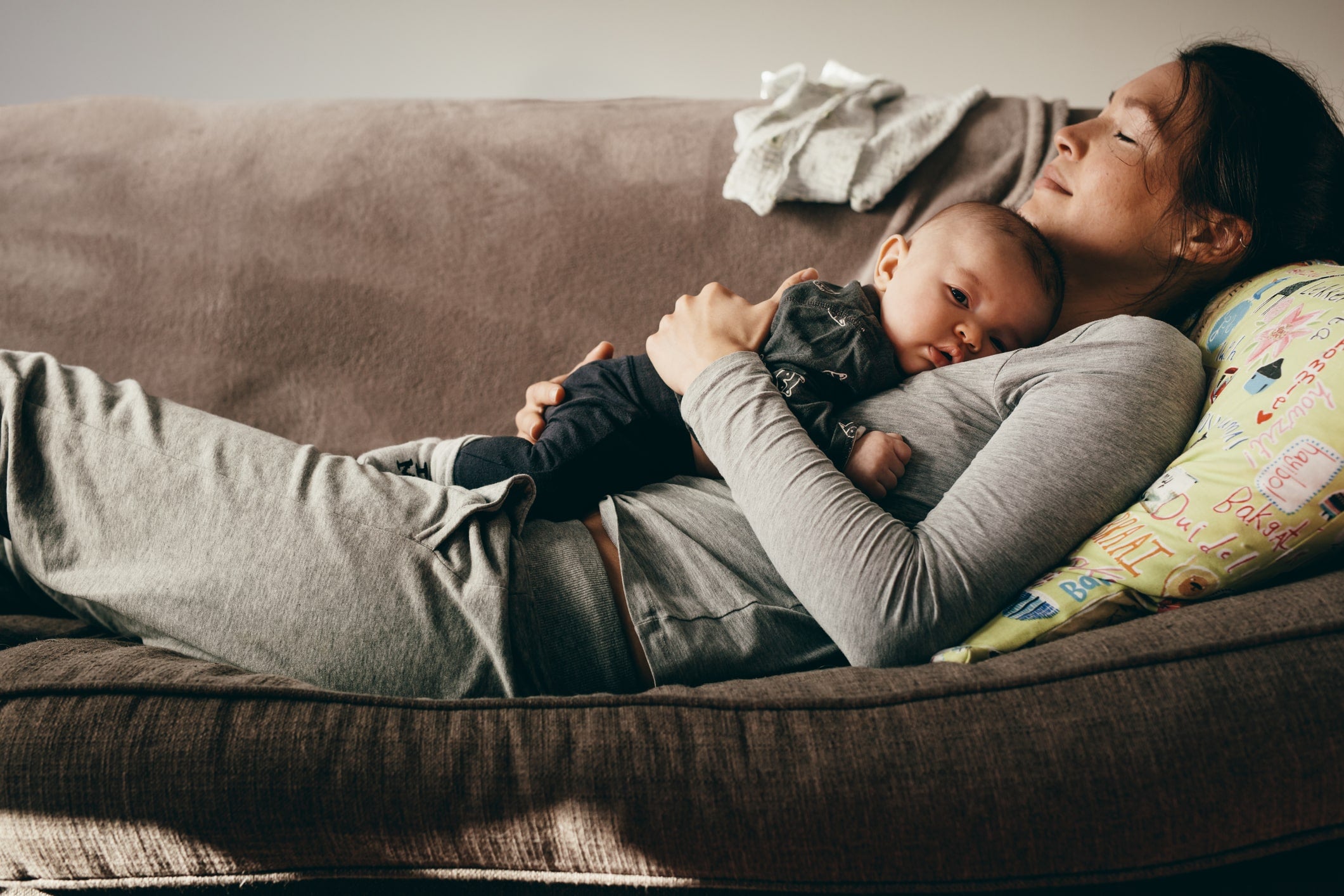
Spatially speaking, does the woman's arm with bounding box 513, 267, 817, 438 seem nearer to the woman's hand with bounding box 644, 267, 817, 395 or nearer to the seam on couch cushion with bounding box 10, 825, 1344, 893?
the woman's hand with bounding box 644, 267, 817, 395

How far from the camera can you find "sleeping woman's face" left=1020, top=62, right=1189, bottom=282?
1064mm

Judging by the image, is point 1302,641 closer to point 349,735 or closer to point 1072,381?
point 1072,381

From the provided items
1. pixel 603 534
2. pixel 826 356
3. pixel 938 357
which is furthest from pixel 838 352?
pixel 603 534

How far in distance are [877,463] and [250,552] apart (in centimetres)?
70

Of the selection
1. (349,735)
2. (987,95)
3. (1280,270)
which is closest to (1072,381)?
(1280,270)

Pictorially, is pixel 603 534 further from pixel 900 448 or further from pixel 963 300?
pixel 963 300

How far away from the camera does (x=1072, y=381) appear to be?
33.9 inches

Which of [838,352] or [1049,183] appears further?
[1049,183]

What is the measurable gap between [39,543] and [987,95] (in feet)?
5.53

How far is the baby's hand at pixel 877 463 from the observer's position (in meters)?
0.90

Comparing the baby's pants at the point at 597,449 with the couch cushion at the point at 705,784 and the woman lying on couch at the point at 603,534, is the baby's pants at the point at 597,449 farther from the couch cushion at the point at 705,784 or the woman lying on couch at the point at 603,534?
the couch cushion at the point at 705,784

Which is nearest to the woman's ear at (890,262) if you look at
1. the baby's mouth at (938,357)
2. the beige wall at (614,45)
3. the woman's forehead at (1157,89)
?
the baby's mouth at (938,357)

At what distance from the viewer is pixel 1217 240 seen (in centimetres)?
108

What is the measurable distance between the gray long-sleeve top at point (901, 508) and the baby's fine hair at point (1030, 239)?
4.3 inches
